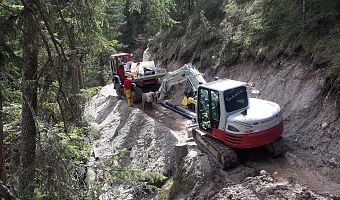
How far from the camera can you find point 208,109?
1026cm

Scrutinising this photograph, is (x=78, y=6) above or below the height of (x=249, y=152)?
above

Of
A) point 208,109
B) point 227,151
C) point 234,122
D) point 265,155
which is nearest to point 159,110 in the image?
point 208,109

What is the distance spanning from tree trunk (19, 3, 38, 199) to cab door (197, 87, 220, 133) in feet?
14.9

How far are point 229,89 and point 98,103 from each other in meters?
14.3

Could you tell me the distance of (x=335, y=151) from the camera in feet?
29.6

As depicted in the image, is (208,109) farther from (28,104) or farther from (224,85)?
(28,104)

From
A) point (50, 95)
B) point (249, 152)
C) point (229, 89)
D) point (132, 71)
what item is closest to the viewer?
point (50, 95)

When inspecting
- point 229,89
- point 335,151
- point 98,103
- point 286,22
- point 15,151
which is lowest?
point 98,103

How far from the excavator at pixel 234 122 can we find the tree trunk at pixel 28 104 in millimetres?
4613

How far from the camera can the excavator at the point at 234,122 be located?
368 inches

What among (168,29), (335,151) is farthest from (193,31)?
(335,151)

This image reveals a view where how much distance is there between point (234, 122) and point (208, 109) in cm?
104

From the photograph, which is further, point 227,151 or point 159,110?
point 159,110

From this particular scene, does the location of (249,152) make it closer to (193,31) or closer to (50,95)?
(50,95)
